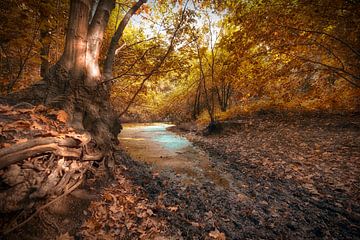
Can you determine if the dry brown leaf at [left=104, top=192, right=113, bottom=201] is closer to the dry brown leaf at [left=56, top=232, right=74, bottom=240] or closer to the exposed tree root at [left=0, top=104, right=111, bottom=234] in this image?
the exposed tree root at [left=0, top=104, right=111, bottom=234]

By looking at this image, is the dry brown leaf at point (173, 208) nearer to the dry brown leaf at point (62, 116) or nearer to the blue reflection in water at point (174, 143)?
the dry brown leaf at point (62, 116)

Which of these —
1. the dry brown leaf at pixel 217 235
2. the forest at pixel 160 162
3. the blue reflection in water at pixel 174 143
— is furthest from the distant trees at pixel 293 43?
the dry brown leaf at pixel 217 235

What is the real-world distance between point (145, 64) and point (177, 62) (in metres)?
1.64

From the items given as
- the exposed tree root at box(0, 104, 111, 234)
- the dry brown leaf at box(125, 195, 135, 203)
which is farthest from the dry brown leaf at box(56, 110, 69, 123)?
the dry brown leaf at box(125, 195, 135, 203)

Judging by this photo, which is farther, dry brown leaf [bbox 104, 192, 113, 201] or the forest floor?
dry brown leaf [bbox 104, 192, 113, 201]

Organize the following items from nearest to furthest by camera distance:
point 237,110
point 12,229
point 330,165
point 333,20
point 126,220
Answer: point 12,229 < point 126,220 < point 330,165 < point 333,20 < point 237,110

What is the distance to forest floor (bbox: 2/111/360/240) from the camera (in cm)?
255

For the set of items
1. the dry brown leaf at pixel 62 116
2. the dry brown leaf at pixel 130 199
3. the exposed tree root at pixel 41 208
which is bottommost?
the dry brown leaf at pixel 130 199

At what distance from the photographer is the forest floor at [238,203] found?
2553 millimetres

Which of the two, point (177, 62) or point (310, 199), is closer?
point (310, 199)

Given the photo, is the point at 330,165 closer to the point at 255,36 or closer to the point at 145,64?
the point at 255,36

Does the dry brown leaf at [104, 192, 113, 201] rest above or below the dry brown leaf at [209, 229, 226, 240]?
above

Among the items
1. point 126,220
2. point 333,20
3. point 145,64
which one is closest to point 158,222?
point 126,220

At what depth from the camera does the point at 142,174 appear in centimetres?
458
